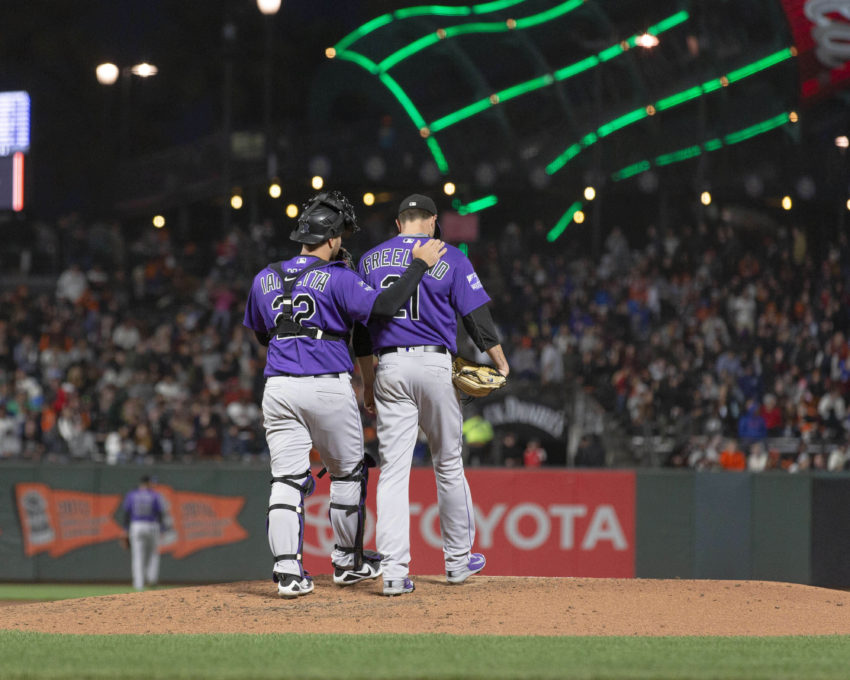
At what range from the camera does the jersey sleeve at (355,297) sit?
6.44 meters

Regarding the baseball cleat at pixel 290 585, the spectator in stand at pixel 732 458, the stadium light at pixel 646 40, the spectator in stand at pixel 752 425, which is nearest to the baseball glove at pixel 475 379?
the baseball cleat at pixel 290 585

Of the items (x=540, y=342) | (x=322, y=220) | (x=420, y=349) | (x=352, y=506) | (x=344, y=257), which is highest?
(x=322, y=220)

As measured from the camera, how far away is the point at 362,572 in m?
6.95

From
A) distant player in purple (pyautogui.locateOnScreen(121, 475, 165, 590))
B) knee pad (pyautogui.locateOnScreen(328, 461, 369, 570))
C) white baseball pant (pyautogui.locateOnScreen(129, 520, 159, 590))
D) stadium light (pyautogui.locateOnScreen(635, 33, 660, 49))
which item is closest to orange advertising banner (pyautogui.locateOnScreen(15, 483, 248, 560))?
white baseball pant (pyautogui.locateOnScreen(129, 520, 159, 590))

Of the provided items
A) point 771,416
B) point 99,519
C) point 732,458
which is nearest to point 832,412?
point 771,416

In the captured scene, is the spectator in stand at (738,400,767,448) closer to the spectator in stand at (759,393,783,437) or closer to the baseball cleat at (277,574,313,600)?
the spectator in stand at (759,393,783,437)

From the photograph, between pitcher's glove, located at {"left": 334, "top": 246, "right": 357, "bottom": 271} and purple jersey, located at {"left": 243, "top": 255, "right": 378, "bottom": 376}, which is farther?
pitcher's glove, located at {"left": 334, "top": 246, "right": 357, "bottom": 271}

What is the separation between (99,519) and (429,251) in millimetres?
10727

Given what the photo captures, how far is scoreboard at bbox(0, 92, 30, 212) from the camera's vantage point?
1844 cm

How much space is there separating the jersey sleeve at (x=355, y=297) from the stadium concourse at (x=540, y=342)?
9.63 meters

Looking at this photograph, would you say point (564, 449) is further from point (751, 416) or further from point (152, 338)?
point (152, 338)

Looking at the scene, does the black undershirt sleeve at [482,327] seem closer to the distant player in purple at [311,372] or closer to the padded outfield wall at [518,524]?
the distant player in purple at [311,372]

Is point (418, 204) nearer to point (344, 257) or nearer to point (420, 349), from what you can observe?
point (344, 257)

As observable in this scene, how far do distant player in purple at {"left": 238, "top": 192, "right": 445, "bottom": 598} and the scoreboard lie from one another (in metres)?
12.9
